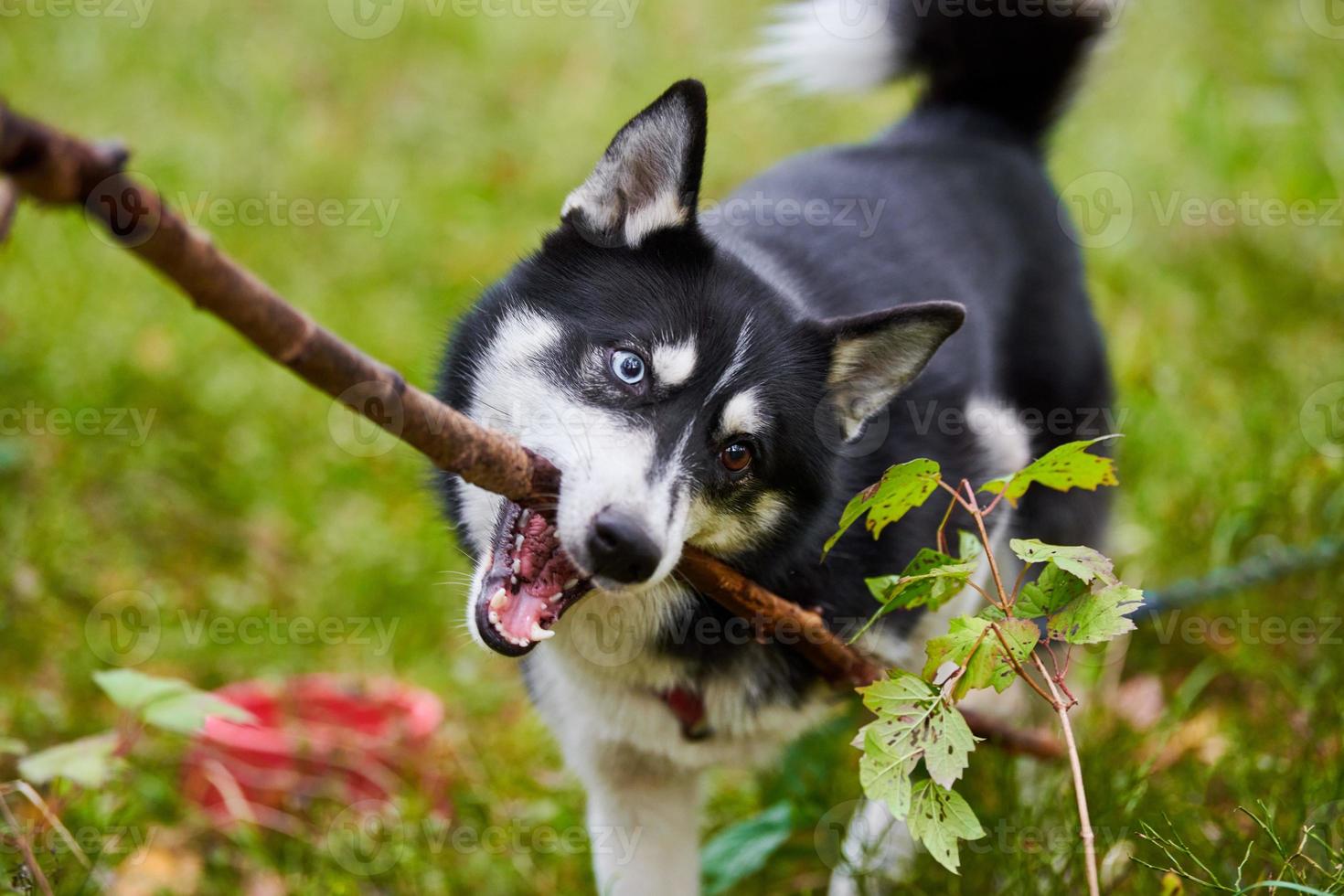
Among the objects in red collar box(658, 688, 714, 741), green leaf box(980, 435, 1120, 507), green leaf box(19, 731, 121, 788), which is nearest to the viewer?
green leaf box(980, 435, 1120, 507)

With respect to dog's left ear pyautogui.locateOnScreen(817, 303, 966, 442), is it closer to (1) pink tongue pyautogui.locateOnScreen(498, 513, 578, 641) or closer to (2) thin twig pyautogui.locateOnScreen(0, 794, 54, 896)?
(1) pink tongue pyautogui.locateOnScreen(498, 513, 578, 641)

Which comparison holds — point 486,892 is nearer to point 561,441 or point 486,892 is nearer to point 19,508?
point 561,441

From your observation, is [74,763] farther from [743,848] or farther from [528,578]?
[743,848]

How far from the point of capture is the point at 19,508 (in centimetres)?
383

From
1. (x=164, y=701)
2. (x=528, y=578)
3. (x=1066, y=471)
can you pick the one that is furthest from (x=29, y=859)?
(x=1066, y=471)

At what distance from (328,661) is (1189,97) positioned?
5.04 metres

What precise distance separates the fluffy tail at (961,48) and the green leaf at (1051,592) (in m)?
2.38

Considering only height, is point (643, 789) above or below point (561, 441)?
below

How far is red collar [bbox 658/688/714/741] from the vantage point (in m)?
2.67

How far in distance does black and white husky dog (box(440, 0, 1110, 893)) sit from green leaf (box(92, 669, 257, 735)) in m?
0.62

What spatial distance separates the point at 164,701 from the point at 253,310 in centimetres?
140

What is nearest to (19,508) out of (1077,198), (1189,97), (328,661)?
(328,661)

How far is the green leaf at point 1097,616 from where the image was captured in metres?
1.84

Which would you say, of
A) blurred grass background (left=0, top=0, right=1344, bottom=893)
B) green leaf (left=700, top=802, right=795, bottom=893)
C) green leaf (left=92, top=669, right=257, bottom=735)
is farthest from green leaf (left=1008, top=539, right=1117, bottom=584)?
green leaf (left=92, top=669, right=257, bottom=735)
